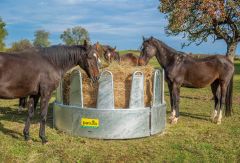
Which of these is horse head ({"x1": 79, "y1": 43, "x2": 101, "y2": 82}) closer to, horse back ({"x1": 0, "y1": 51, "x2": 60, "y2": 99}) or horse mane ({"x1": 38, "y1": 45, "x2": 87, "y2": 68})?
horse mane ({"x1": 38, "y1": 45, "x2": 87, "y2": 68})

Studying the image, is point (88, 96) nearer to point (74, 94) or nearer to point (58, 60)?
point (74, 94)

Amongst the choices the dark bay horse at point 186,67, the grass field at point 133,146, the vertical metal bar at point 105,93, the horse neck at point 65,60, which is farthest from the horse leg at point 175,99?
the horse neck at point 65,60

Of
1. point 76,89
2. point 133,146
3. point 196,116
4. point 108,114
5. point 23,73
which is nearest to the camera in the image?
point 23,73

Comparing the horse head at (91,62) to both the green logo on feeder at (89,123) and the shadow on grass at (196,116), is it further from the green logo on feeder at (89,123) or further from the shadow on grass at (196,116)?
the shadow on grass at (196,116)

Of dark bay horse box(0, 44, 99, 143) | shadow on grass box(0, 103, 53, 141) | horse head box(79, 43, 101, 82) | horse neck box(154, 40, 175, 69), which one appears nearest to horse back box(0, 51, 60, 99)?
dark bay horse box(0, 44, 99, 143)

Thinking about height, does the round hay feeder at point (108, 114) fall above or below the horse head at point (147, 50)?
below

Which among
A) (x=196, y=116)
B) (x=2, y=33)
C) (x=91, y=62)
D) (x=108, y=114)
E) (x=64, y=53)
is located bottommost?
(x=196, y=116)

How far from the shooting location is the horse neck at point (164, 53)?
991cm

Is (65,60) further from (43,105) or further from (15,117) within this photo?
(15,117)

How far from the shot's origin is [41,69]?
22.4 feet

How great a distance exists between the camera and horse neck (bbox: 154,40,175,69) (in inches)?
390

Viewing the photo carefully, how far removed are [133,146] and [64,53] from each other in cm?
256

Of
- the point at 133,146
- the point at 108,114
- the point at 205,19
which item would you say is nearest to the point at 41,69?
the point at 108,114

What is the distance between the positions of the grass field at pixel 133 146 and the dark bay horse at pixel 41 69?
1.77 feet
